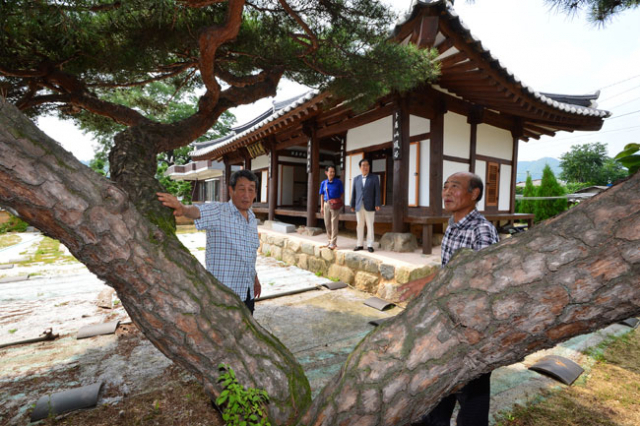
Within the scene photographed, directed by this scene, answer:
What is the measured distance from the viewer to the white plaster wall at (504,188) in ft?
27.3

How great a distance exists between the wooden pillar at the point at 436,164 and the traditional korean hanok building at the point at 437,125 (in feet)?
0.07

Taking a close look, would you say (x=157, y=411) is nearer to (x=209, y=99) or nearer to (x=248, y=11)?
(x=209, y=99)

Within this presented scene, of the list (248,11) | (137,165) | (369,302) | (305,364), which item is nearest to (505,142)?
(369,302)

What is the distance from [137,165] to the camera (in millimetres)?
2018

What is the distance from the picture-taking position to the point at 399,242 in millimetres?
5906

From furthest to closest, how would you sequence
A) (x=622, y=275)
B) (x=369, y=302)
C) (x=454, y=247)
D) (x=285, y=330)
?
1. (x=369, y=302)
2. (x=285, y=330)
3. (x=454, y=247)
4. (x=622, y=275)

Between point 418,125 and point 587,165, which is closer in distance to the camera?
point 418,125

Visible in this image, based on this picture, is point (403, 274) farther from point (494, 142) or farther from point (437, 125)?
point (494, 142)

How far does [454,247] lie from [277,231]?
774cm

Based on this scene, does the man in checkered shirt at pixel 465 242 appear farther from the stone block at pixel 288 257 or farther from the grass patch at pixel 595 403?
the stone block at pixel 288 257

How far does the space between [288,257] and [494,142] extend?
246 inches

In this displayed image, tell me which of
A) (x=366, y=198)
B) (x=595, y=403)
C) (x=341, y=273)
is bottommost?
(x=595, y=403)

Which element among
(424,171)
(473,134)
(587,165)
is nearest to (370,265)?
(424,171)

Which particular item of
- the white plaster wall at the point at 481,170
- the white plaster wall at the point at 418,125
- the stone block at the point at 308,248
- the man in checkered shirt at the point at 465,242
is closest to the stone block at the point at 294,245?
the stone block at the point at 308,248
